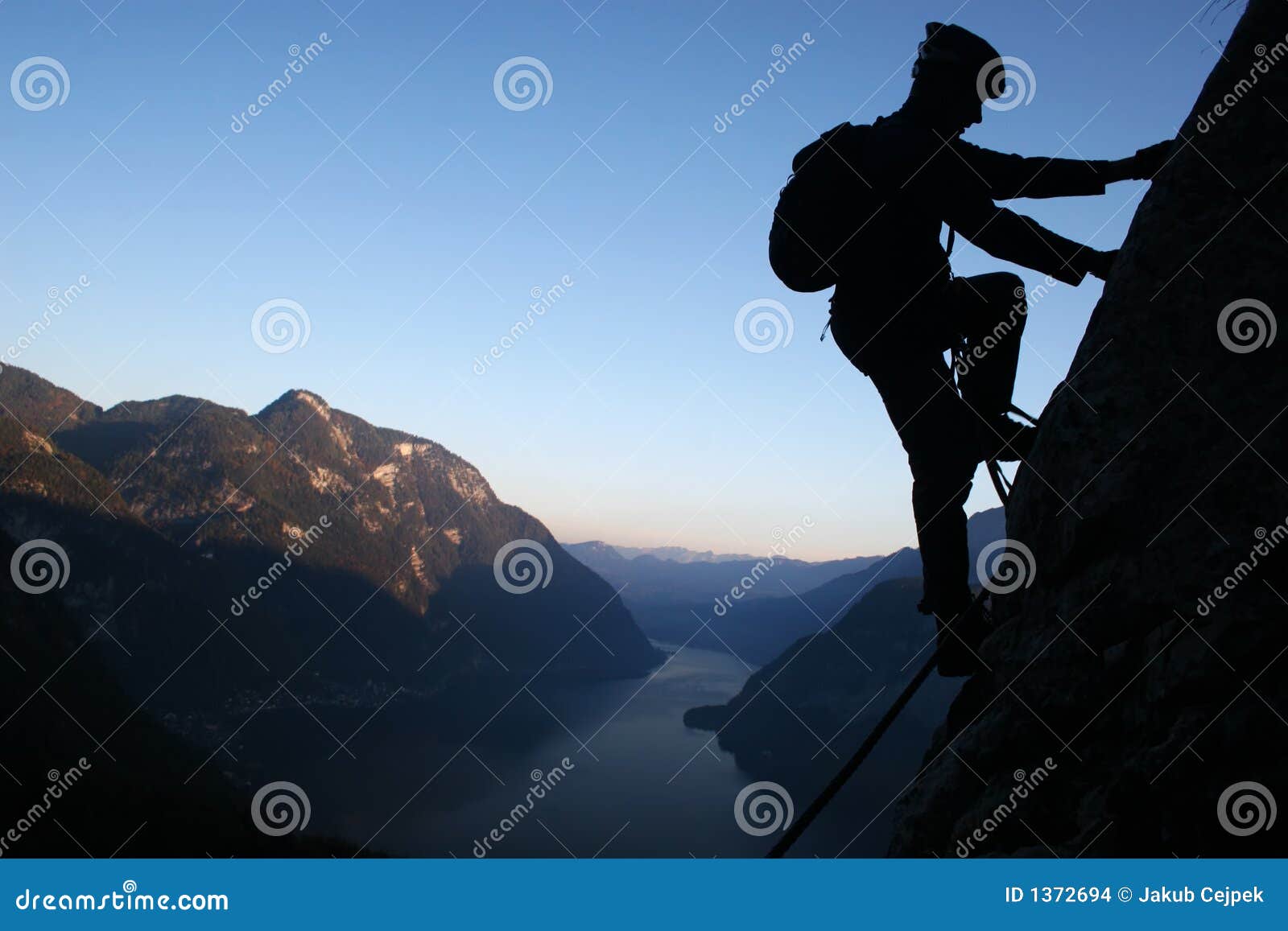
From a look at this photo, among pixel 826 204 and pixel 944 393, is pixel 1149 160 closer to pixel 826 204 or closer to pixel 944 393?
pixel 944 393

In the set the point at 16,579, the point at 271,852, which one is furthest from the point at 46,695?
the point at 271,852

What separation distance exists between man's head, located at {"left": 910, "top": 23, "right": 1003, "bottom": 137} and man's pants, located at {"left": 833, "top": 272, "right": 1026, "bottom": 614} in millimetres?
986

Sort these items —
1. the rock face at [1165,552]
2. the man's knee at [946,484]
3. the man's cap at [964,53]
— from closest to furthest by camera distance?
the rock face at [1165,552] < the man's cap at [964,53] < the man's knee at [946,484]

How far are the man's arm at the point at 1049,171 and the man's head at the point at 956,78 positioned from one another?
0.18 meters

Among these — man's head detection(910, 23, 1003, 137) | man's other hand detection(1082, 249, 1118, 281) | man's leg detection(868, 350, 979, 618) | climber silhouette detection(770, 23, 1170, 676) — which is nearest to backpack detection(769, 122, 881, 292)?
climber silhouette detection(770, 23, 1170, 676)

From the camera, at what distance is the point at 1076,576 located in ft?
14.0

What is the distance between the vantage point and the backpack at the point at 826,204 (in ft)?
15.9

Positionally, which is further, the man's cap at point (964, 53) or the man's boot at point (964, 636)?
the man's boot at point (964, 636)

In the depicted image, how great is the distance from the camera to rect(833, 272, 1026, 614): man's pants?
5.01 m

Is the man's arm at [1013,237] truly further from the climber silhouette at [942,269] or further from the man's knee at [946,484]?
the man's knee at [946,484]

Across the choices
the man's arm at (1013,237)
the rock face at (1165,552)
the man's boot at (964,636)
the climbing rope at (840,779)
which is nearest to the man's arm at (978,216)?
the man's arm at (1013,237)

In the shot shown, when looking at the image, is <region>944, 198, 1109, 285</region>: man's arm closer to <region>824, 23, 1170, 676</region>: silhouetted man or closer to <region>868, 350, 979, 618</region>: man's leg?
<region>824, 23, 1170, 676</region>: silhouetted man

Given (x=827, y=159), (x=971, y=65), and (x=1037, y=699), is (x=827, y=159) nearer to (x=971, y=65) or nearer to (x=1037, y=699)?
(x=971, y=65)

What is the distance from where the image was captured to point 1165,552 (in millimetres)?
3889
